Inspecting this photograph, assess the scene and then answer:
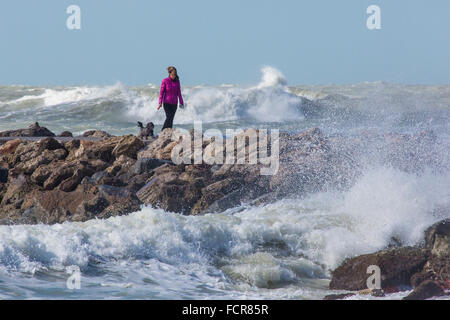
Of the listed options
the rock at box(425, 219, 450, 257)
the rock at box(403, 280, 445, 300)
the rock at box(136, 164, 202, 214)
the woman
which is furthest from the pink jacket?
the rock at box(403, 280, 445, 300)

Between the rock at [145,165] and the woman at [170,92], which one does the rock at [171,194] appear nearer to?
the rock at [145,165]

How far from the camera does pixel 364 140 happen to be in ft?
40.8

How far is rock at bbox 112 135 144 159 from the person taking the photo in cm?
1259

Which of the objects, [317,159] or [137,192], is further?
[317,159]

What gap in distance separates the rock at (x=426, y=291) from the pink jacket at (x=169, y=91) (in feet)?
26.8

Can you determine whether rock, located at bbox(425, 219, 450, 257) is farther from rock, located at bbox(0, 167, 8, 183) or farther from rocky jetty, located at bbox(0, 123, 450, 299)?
rock, located at bbox(0, 167, 8, 183)

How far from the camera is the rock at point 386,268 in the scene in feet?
22.9

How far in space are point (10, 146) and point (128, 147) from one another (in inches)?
94.7

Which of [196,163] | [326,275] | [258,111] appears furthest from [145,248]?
[258,111]

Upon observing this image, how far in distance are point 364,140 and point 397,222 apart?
12.3 ft

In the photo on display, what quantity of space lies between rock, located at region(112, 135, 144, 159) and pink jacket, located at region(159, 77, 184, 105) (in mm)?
1230

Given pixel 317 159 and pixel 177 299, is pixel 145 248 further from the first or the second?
pixel 317 159

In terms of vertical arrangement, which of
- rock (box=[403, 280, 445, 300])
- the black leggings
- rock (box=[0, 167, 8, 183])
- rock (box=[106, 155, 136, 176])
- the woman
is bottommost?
rock (box=[403, 280, 445, 300])

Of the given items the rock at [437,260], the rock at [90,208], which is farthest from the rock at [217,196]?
the rock at [437,260]
